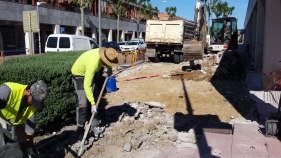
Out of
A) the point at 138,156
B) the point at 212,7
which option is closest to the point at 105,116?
the point at 138,156

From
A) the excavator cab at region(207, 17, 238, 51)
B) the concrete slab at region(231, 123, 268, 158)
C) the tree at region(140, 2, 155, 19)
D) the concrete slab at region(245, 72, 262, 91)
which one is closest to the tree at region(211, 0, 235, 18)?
the tree at region(140, 2, 155, 19)

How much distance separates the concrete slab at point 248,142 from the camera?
14.4 feet

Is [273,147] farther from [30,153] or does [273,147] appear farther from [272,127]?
[30,153]

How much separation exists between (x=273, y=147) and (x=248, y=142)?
1.27 feet

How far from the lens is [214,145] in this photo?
4.73m

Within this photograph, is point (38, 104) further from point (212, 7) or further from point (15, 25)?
point (212, 7)

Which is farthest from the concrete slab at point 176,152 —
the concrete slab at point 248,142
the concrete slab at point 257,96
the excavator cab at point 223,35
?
the excavator cab at point 223,35

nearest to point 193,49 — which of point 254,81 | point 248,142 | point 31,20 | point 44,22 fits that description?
point 254,81

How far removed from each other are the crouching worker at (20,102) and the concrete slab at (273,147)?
3.49 meters

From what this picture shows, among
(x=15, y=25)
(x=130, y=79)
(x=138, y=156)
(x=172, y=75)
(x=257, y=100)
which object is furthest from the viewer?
(x=15, y=25)

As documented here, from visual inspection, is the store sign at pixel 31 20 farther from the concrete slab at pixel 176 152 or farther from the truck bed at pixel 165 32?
the truck bed at pixel 165 32

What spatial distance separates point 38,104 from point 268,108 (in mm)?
5657

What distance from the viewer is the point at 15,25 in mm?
26969

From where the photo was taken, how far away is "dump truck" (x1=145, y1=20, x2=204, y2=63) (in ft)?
55.5
